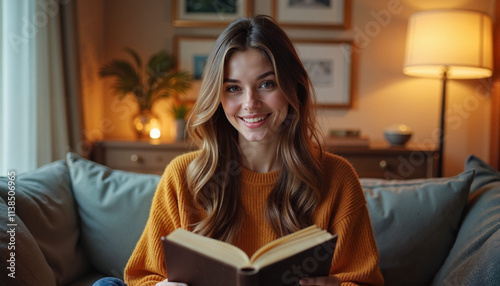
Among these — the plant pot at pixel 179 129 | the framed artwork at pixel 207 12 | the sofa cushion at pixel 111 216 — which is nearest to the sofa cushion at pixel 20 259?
the sofa cushion at pixel 111 216

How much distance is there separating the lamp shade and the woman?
70.5 inches

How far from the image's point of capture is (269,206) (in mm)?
1270

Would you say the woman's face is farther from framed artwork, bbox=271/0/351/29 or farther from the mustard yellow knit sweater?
framed artwork, bbox=271/0/351/29

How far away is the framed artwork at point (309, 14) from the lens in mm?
3264

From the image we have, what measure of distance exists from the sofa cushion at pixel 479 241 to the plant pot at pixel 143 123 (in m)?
2.11

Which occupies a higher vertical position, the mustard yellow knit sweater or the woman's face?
the woman's face

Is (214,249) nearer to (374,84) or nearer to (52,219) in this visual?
(52,219)

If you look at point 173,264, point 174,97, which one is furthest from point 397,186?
point 174,97

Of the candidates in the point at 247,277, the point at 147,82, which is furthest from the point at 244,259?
the point at 147,82

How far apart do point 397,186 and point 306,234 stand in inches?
32.9

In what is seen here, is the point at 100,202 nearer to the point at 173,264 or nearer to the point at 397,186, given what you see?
the point at 173,264

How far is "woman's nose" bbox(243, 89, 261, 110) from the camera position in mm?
1180

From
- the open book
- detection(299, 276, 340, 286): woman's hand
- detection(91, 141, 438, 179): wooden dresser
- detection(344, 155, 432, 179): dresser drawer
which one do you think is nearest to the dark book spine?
→ the open book

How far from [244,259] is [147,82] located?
2.52 metres
